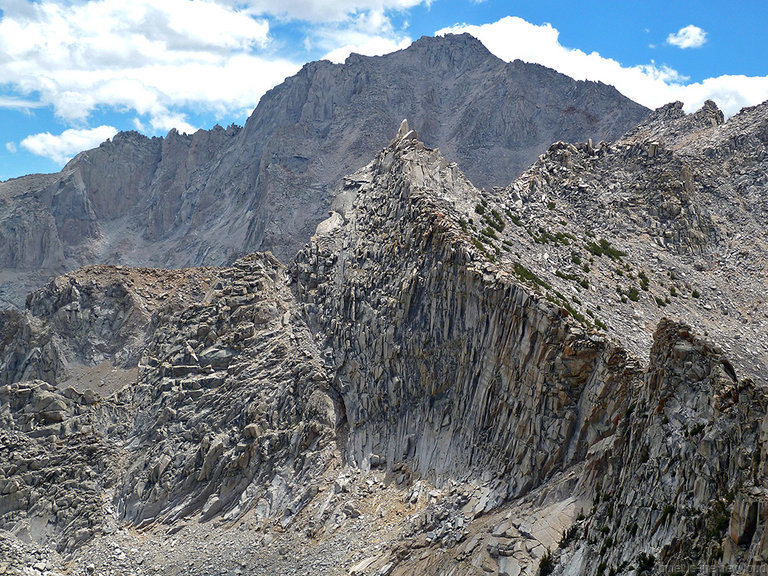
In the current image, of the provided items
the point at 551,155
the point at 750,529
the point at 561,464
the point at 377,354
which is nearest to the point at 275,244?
the point at 551,155

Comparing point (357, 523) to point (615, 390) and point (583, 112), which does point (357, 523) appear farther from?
point (583, 112)

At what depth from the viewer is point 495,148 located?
619 ft

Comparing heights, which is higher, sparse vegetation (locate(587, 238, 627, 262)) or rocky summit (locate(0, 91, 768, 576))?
sparse vegetation (locate(587, 238, 627, 262))

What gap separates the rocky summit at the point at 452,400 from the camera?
2592 cm

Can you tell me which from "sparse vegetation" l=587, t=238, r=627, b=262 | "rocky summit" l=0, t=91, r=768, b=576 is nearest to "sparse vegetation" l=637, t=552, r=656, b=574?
"rocky summit" l=0, t=91, r=768, b=576

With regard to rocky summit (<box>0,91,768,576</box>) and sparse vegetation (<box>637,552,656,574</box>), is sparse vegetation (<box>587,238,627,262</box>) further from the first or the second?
sparse vegetation (<box>637,552,656,574</box>)

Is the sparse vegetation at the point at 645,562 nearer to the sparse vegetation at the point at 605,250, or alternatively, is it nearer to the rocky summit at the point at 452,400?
the rocky summit at the point at 452,400

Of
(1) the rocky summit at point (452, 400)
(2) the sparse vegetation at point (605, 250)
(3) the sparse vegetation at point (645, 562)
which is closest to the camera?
(3) the sparse vegetation at point (645, 562)

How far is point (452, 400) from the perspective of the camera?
43.8 meters

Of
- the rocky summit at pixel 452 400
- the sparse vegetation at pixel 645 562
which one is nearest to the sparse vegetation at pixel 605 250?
the rocky summit at pixel 452 400

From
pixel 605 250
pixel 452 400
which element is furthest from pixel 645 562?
pixel 605 250

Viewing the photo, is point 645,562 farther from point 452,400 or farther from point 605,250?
point 605,250

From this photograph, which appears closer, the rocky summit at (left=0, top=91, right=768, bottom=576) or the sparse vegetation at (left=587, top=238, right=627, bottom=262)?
the rocky summit at (left=0, top=91, right=768, bottom=576)

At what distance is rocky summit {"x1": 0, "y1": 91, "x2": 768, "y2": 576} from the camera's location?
25.9 m
